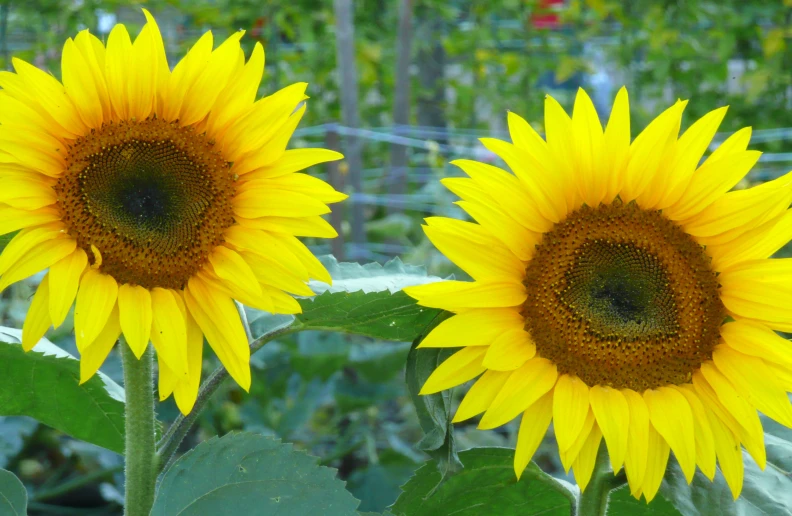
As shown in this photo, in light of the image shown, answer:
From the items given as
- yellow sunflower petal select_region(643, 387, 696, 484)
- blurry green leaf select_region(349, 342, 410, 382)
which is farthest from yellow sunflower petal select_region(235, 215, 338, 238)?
blurry green leaf select_region(349, 342, 410, 382)

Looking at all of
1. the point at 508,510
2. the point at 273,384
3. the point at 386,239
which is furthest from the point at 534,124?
the point at 508,510

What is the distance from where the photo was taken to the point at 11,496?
0.85 meters

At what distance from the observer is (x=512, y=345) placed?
822 millimetres

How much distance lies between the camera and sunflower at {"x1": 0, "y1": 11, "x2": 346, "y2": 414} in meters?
0.79

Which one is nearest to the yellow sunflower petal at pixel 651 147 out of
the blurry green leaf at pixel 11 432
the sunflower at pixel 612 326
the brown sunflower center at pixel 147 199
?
the sunflower at pixel 612 326

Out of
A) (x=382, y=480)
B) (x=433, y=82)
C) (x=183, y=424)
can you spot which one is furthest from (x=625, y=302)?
(x=433, y=82)

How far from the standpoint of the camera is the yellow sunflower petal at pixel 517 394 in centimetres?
80

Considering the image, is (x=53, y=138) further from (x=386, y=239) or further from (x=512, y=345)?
(x=386, y=239)

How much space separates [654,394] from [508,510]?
0.20m

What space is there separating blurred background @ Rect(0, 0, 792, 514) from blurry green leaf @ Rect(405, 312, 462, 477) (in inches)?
43.7

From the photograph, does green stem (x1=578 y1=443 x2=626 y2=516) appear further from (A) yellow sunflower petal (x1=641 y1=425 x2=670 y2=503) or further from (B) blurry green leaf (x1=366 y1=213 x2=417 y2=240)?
(B) blurry green leaf (x1=366 y1=213 x2=417 y2=240)

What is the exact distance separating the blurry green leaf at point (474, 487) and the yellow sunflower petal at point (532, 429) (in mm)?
80

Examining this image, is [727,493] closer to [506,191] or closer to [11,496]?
[506,191]

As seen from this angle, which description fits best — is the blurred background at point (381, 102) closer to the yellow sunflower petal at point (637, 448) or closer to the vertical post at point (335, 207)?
the vertical post at point (335, 207)
